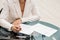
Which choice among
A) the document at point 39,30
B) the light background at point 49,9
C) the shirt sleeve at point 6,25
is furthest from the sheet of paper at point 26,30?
the light background at point 49,9

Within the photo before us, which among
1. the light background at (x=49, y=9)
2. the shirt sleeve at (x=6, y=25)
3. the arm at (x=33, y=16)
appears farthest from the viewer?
the light background at (x=49, y=9)

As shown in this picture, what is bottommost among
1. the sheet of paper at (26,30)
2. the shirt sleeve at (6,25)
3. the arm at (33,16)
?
the sheet of paper at (26,30)

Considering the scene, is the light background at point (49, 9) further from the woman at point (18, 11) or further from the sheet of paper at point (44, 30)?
the sheet of paper at point (44, 30)

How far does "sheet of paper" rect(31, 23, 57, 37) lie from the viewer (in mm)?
1119

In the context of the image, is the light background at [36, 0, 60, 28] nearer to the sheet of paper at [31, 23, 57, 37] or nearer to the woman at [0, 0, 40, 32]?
the woman at [0, 0, 40, 32]

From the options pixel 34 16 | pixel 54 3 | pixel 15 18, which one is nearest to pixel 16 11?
pixel 15 18

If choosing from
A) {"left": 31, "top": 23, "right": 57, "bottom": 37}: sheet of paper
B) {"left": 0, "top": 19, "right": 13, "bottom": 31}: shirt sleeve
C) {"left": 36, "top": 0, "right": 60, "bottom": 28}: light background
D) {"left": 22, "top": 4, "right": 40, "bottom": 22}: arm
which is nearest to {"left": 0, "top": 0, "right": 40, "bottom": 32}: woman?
{"left": 22, "top": 4, "right": 40, "bottom": 22}: arm

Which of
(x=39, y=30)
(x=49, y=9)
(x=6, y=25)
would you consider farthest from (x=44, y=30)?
(x=49, y=9)

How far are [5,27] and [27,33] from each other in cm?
27

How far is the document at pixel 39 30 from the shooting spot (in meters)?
1.12

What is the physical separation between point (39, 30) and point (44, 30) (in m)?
0.05

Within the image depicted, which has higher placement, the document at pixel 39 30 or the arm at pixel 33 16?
the arm at pixel 33 16

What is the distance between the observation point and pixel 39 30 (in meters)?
1.17

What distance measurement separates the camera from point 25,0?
5.11 ft
